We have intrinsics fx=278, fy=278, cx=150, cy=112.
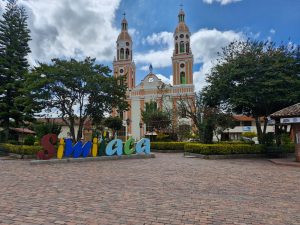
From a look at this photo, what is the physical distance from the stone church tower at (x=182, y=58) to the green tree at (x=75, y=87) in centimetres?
3301

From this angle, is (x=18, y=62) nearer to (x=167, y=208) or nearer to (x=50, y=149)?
(x=50, y=149)

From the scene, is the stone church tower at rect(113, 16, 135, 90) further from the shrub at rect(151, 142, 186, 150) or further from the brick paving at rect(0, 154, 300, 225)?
the brick paving at rect(0, 154, 300, 225)

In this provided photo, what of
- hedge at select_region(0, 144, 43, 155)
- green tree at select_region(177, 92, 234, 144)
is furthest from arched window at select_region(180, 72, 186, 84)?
hedge at select_region(0, 144, 43, 155)

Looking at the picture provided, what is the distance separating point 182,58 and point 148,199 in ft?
164

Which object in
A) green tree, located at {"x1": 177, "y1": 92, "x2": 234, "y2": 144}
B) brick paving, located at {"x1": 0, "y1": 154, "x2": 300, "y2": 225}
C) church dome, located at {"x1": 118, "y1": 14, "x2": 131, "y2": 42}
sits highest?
church dome, located at {"x1": 118, "y1": 14, "x2": 131, "y2": 42}

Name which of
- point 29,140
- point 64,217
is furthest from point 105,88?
point 64,217

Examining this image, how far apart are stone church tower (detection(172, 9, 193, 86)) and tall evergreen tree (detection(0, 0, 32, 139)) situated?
109 ft

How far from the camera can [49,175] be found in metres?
10.3

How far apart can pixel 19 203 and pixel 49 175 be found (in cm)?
428

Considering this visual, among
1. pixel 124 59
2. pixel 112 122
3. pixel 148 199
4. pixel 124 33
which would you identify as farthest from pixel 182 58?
pixel 148 199

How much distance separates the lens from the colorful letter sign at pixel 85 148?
50.2 feet

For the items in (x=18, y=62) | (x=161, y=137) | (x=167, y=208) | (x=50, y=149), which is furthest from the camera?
(x=161, y=137)

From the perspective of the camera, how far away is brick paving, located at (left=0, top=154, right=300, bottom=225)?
518 centimetres

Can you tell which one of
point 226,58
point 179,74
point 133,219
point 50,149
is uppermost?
point 179,74
